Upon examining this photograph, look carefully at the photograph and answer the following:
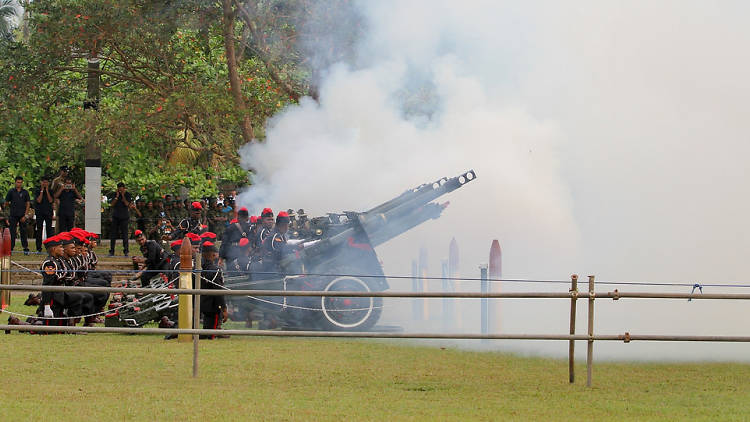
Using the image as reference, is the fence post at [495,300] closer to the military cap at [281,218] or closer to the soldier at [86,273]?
the military cap at [281,218]

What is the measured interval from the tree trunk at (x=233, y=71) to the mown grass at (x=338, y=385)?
1032cm

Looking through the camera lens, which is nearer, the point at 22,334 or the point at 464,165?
the point at 22,334

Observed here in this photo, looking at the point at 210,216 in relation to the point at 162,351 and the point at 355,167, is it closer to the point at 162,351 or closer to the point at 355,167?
the point at 355,167

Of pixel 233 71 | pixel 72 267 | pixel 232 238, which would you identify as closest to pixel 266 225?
pixel 232 238

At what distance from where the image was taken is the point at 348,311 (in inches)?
548

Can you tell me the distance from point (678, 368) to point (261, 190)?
9942mm

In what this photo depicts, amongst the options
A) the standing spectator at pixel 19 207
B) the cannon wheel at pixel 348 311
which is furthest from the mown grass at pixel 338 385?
the standing spectator at pixel 19 207

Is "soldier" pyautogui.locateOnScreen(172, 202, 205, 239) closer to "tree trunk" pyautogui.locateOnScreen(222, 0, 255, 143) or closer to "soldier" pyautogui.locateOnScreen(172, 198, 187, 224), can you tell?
"tree trunk" pyautogui.locateOnScreen(222, 0, 255, 143)

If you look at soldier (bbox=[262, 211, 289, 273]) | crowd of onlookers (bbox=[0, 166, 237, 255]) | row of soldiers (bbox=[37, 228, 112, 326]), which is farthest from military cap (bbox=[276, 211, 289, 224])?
crowd of onlookers (bbox=[0, 166, 237, 255])

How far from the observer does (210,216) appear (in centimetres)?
2544

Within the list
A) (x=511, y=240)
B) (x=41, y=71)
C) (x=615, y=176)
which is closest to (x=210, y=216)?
(x=41, y=71)

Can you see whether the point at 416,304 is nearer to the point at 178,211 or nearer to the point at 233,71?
the point at 233,71

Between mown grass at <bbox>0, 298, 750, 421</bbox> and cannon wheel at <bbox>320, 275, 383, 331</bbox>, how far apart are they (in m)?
1.15

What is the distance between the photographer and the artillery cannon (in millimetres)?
13859
